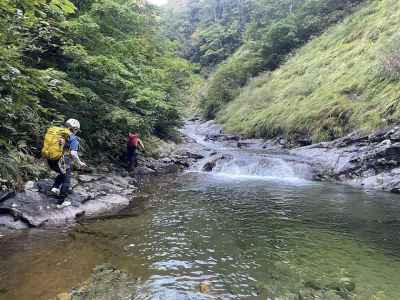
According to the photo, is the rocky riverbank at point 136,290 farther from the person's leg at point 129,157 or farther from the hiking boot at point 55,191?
the person's leg at point 129,157

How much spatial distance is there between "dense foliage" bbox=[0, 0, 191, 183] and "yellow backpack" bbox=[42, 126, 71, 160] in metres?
0.68

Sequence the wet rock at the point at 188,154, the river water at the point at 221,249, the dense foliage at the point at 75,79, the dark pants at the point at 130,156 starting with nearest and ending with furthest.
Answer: the river water at the point at 221,249, the dense foliage at the point at 75,79, the dark pants at the point at 130,156, the wet rock at the point at 188,154

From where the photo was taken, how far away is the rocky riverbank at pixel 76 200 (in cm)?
809

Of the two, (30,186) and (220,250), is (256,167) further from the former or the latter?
(220,250)

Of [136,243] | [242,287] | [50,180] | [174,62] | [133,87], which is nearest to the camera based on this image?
[242,287]

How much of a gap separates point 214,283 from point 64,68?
10.2 meters

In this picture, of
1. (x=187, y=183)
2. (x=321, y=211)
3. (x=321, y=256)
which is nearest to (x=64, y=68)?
(x=187, y=183)

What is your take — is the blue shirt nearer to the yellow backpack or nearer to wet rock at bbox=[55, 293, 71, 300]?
the yellow backpack

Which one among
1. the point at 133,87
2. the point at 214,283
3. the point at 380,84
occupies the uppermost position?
the point at 380,84

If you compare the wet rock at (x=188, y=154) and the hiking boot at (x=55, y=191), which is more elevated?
the wet rock at (x=188, y=154)

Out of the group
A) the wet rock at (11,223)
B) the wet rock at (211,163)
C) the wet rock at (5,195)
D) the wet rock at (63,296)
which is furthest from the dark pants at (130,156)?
the wet rock at (63,296)

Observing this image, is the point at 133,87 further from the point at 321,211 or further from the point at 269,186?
the point at 321,211

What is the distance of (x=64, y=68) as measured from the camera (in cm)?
1316

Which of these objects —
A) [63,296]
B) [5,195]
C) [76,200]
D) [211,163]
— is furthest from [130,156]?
[63,296]
